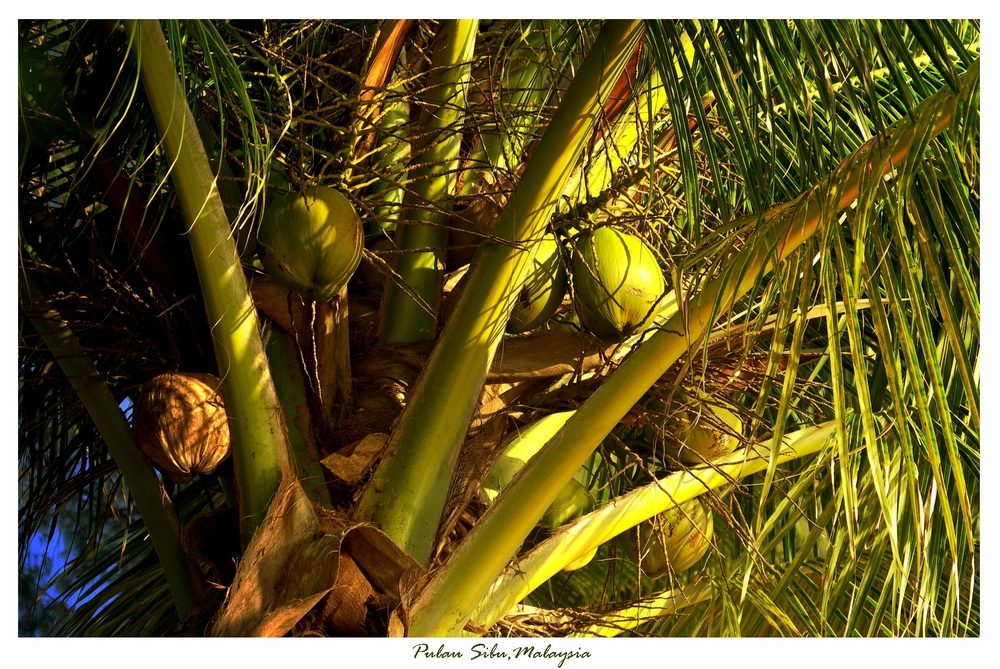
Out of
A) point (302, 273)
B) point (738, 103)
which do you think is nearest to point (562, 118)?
point (738, 103)

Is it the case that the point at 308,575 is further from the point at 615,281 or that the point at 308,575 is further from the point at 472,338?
the point at 615,281

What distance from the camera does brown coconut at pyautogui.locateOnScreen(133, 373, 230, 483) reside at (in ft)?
4.29

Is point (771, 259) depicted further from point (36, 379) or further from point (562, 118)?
point (36, 379)

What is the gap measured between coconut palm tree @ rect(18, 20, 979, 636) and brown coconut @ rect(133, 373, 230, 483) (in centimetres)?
1

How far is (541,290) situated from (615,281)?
0.45 ft

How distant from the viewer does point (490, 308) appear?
4.45 feet

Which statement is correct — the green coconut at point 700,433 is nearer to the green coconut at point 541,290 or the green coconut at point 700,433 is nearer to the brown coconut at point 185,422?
the green coconut at point 541,290

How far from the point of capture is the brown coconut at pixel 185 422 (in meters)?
1.31

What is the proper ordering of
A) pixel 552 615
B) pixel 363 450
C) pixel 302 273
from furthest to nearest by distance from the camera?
1. pixel 552 615
2. pixel 363 450
3. pixel 302 273

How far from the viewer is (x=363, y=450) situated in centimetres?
138

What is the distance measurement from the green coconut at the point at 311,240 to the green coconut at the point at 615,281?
0.34m

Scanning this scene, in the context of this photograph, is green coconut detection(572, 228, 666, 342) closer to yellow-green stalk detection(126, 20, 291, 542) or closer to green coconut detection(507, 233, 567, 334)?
green coconut detection(507, 233, 567, 334)

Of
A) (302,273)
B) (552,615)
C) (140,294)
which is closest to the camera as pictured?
(302,273)

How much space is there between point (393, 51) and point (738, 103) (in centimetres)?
57
